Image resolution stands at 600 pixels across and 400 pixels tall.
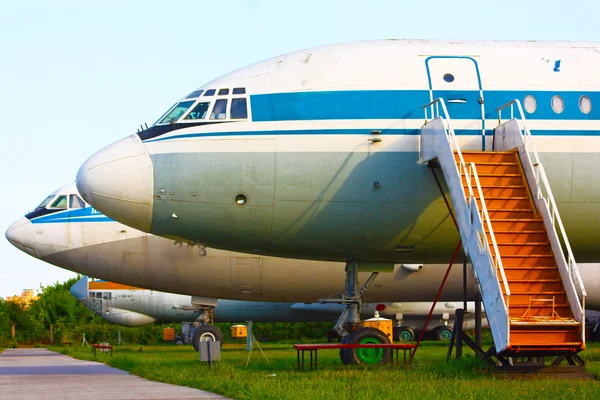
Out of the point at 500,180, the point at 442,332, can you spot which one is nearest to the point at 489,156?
the point at 500,180

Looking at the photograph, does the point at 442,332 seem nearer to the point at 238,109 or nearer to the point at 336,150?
the point at 336,150

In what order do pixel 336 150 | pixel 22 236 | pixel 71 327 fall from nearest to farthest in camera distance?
pixel 336 150 → pixel 22 236 → pixel 71 327

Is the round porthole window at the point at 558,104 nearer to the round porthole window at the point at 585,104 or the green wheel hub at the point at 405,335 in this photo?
the round porthole window at the point at 585,104

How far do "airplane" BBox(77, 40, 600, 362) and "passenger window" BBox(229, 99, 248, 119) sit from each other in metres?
0.03

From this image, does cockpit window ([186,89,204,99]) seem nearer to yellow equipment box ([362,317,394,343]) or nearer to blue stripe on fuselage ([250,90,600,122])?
Result: blue stripe on fuselage ([250,90,600,122])

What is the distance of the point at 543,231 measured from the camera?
49.1 ft

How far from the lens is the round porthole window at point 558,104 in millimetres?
17047

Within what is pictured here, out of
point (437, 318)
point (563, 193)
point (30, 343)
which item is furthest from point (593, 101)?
point (30, 343)

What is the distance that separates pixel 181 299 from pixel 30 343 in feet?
117

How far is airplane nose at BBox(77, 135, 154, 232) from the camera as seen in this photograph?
1659cm

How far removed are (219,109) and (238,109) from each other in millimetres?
400

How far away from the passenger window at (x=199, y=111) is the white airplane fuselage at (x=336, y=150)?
27 millimetres

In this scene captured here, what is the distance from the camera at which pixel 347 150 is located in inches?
652

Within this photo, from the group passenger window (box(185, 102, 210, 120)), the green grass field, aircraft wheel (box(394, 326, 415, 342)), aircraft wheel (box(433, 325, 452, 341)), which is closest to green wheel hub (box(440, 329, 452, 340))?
aircraft wheel (box(433, 325, 452, 341))
